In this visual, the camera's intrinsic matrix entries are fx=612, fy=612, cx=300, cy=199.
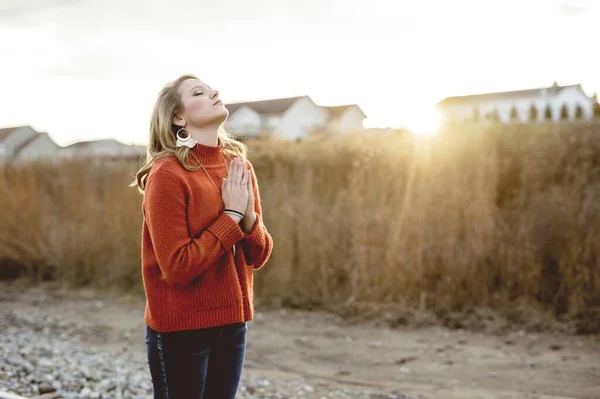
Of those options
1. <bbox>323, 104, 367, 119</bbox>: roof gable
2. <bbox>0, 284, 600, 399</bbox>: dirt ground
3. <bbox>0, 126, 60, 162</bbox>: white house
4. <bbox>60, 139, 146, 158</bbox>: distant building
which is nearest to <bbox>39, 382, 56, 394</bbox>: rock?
<bbox>0, 284, 600, 399</bbox>: dirt ground

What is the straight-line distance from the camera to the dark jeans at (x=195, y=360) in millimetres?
2381

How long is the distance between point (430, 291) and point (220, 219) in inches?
269

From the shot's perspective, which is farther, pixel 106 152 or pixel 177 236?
pixel 106 152

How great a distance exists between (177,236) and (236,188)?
32 cm

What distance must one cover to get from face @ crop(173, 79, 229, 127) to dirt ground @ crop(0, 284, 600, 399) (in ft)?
12.6

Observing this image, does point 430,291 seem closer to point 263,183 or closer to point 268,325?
point 268,325

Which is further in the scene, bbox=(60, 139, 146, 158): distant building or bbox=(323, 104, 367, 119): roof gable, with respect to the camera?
bbox=(323, 104, 367, 119): roof gable

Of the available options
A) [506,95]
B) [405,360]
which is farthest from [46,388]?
[506,95]

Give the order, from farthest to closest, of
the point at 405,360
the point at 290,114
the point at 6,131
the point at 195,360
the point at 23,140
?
the point at 23,140 → the point at 6,131 → the point at 290,114 → the point at 405,360 → the point at 195,360

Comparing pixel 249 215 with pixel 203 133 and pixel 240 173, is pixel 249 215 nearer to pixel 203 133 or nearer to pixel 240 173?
pixel 240 173

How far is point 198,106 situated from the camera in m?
2.50

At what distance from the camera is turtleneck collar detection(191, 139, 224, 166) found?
254 cm

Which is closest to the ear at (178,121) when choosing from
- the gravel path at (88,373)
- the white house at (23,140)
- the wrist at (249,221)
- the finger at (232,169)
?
the finger at (232,169)

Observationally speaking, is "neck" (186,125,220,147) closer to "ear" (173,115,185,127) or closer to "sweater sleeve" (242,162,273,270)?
"ear" (173,115,185,127)
